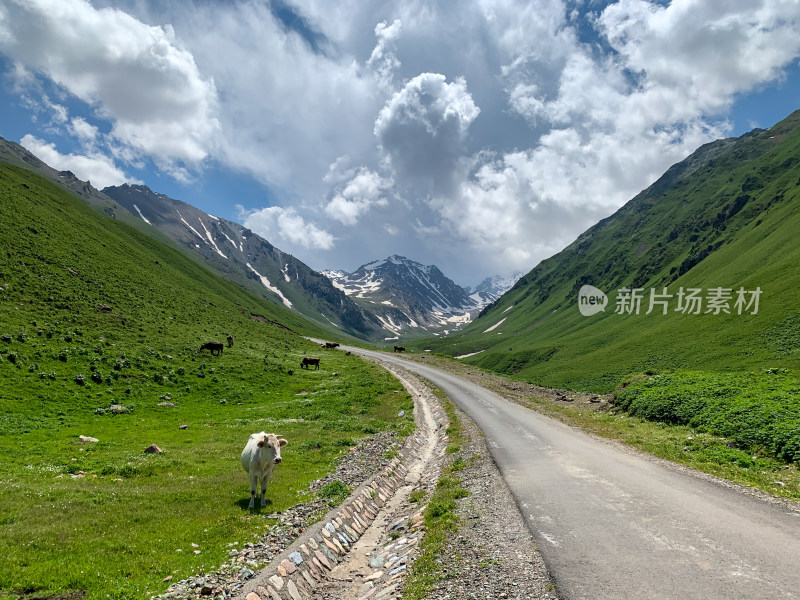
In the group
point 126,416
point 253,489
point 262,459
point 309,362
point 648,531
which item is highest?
point 648,531

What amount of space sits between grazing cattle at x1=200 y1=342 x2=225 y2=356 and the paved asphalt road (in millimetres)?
50170

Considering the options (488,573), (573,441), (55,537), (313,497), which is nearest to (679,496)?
(488,573)

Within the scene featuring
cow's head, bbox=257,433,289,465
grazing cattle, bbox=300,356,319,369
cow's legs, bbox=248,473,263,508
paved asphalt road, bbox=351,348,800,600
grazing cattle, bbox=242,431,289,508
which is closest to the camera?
paved asphalt road, bbox=351,348,800,600

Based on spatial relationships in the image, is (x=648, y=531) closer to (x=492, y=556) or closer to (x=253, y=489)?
(x=492, y=556)

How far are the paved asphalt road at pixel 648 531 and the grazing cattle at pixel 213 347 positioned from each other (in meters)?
50.2

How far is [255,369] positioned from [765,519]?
55690 millimetres

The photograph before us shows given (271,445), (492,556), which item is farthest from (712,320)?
(271,445)

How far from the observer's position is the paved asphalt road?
905 cm

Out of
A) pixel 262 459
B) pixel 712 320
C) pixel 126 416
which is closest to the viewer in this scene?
pixel 262 459

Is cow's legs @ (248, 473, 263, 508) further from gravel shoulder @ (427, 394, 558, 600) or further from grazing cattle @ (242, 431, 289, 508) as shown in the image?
gravel shoulder @ (427, 394, 558, 600)

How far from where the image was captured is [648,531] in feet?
39.9

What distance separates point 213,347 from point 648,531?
59.7 metres

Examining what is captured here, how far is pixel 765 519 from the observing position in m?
13.0

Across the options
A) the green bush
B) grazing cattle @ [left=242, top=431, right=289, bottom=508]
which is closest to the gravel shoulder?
grazing cattle @ [left=242, top=431, right=289, bottom=508]
